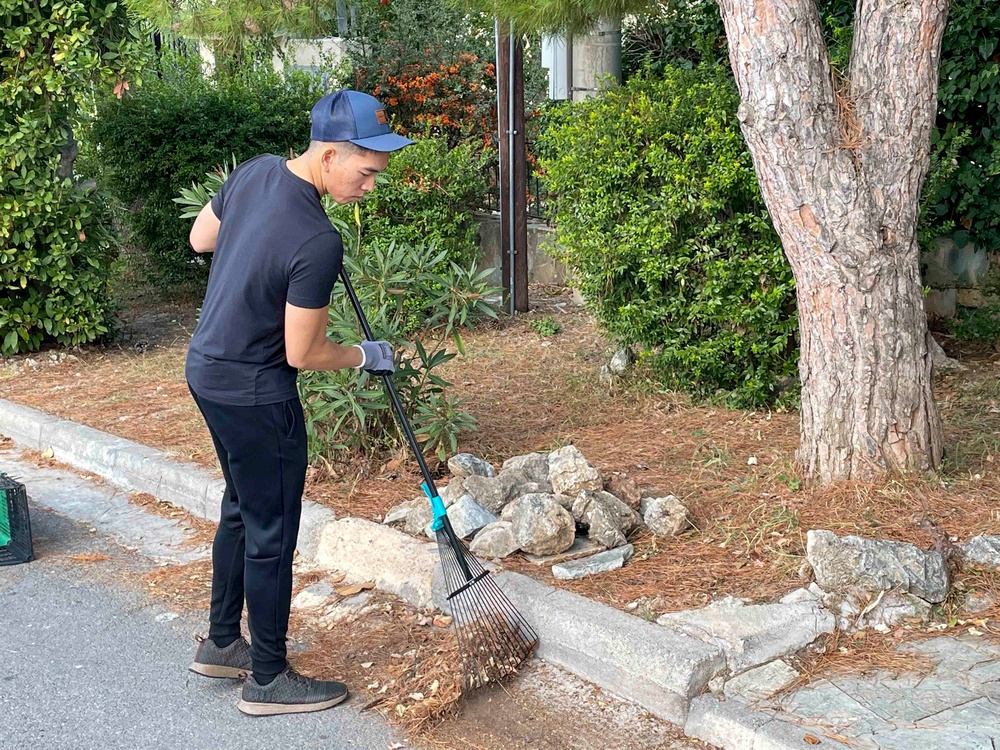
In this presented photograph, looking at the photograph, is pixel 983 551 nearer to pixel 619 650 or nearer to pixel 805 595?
pixel 805 595

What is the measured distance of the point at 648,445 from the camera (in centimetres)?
579

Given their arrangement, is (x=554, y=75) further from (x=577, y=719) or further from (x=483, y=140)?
(x=577, y=719)

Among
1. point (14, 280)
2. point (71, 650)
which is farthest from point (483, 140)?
point (71, 650)

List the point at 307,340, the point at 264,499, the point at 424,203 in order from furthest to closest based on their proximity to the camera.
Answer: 1. the point at 424,203
2. the point at 264,499
3. the point at 307,340

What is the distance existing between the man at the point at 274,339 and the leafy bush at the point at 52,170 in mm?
4778

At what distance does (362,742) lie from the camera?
3.56 meters

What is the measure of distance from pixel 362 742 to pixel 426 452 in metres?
2.19

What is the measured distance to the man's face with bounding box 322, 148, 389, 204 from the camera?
3.50 meters

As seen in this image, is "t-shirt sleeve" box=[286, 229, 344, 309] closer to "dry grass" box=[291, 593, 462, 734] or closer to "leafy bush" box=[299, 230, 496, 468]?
"dry grass" box=[291, 593, 462, 734]

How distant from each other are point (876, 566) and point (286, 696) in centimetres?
205

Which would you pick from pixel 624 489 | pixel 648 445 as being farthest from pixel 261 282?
pixel 648 445

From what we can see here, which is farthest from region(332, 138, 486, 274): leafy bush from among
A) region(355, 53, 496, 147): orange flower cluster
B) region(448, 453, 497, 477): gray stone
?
region(448, 453, 497, 477): gray stone

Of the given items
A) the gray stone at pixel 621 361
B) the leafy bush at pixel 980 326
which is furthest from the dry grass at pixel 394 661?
the leafy bush at pixel 980 326

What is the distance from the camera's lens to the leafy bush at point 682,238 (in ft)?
19.5
